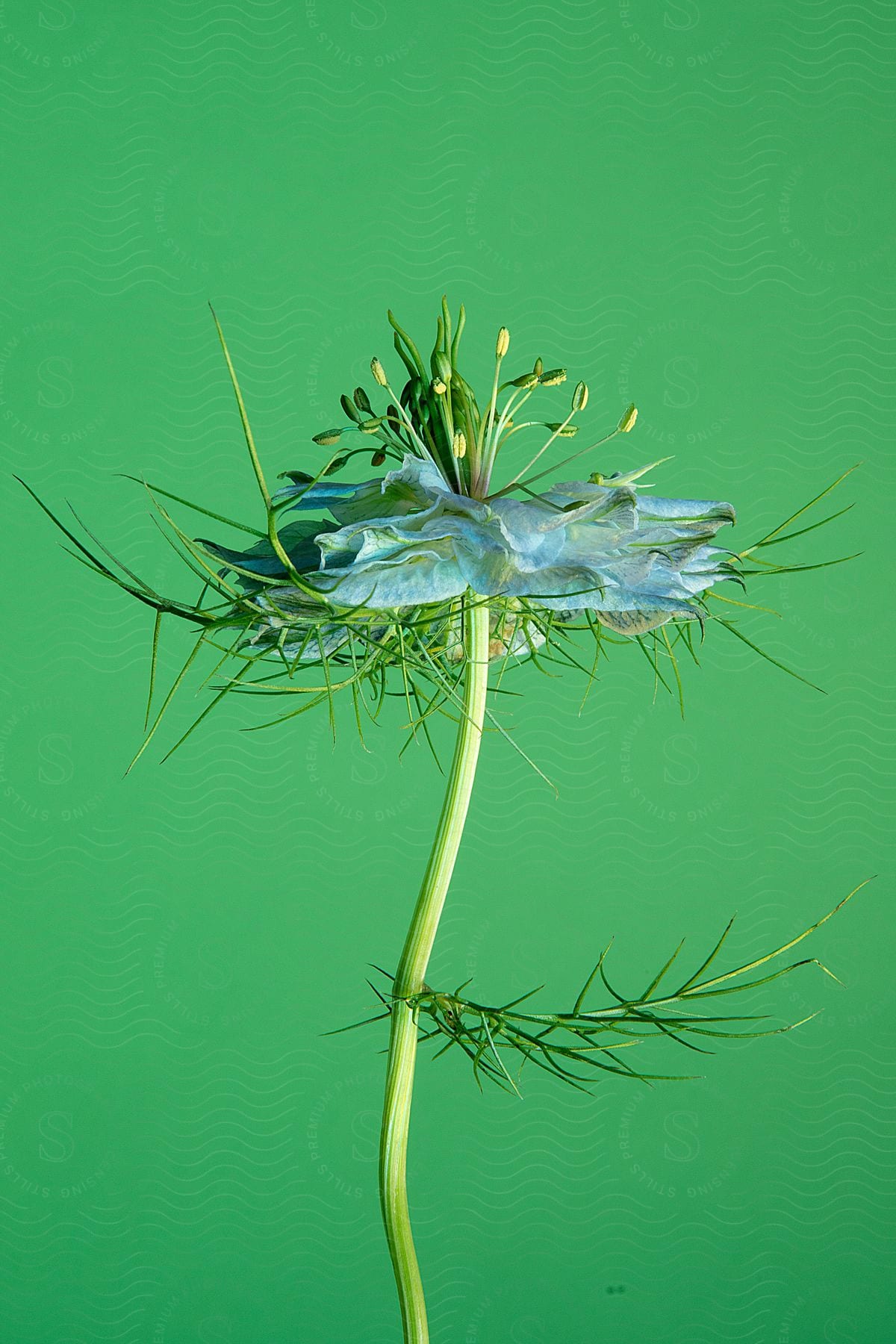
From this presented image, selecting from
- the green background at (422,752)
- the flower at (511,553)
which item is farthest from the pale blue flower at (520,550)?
the green background at (422,752)

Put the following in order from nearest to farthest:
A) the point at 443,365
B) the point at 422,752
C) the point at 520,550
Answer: the point at 520,550 < the point at 443,365 < the point at 422,752

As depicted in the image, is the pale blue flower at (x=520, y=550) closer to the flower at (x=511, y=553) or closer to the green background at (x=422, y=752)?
the flower at (x=511, y=553)

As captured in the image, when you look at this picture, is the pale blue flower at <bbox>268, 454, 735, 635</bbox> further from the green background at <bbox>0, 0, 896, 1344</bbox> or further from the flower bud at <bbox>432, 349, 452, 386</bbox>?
the green background at <bbox>0, 0, 896, 1344</bbox>

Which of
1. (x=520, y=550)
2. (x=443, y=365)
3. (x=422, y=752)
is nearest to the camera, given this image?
(x=520, y=550)

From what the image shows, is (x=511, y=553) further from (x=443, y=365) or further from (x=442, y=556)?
(x=443, y=365)

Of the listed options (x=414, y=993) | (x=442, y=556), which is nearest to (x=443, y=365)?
(x=442, y=556)
